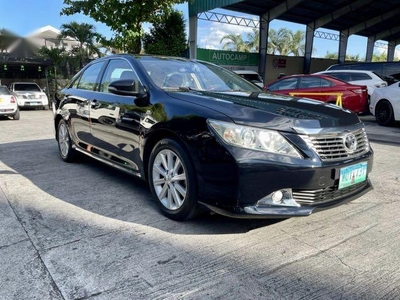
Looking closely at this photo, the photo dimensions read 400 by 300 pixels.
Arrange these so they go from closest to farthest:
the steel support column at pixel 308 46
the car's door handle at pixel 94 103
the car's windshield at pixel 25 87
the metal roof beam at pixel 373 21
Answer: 1. the car's door handle at pixel 94 103
2. the car's windshield at pixel 25 87
3. the metal roof beam at pixel 373 21
4. the steel support column at pixel 308 46

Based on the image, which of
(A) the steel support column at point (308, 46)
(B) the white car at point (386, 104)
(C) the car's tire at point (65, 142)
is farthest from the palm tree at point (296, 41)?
(C) the car's tire at point (65, 142)

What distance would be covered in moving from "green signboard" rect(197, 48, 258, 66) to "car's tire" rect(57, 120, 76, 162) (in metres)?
15.8

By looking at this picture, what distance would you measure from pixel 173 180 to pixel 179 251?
65 centimetres

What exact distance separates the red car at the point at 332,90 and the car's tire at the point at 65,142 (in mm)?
6959

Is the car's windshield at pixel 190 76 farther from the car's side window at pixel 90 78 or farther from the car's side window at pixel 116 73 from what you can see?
the car's side window at pixel 90 78

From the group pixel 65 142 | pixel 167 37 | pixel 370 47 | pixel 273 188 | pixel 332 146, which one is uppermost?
pixel 370 47

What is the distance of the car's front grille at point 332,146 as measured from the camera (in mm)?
2609

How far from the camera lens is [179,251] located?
2.61 meters

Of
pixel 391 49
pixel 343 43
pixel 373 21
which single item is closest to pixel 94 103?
pixel 373 21

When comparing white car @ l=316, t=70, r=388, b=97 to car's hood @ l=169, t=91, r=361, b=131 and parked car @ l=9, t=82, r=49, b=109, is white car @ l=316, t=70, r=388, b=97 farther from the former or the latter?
parked car @ l=9, t=82, r=49, b=109

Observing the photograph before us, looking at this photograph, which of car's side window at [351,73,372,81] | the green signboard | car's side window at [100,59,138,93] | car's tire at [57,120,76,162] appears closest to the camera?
car's side window at [100,59,138,93]

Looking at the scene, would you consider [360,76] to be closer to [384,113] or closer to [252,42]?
[384,113]

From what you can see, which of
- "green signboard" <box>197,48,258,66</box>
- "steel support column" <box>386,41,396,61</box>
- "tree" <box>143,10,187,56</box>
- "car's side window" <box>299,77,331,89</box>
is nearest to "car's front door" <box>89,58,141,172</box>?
"car's side window" <box>299,77,331,89</box>

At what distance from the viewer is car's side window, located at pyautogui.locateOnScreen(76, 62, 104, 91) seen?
4484mm
